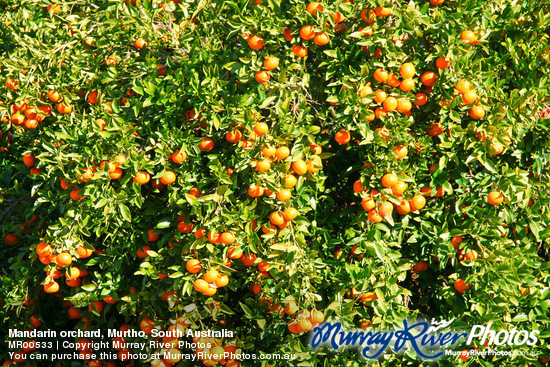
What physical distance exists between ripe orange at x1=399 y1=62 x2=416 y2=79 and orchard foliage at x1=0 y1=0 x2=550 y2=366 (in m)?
0.01

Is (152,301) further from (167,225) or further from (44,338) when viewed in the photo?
(44,338)

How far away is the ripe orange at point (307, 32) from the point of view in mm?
2342

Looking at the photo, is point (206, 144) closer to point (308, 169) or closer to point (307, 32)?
point (308, 169)

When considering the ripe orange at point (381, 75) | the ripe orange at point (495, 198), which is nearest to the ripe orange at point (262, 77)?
the ripe orange at point (381, 75)

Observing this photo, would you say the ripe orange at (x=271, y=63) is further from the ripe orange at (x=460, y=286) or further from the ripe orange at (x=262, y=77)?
the ripe orange at (x=460, y=286)

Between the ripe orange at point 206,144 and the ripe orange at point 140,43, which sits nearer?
the ripe orange at point 206,144

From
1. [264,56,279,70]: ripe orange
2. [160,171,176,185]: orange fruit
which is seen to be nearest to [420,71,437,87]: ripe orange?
[264,56,279,70]: ripe orange

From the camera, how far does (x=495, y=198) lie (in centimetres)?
235

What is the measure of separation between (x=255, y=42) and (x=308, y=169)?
67 cm

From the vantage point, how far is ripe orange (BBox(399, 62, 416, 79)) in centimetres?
234

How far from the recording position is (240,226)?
2.30 m

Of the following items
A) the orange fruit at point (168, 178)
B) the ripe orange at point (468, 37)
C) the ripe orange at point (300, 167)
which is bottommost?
the orange fruit at point (168, 178)

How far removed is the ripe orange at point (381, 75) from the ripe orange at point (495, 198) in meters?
0.76

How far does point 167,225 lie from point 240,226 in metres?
0.45
